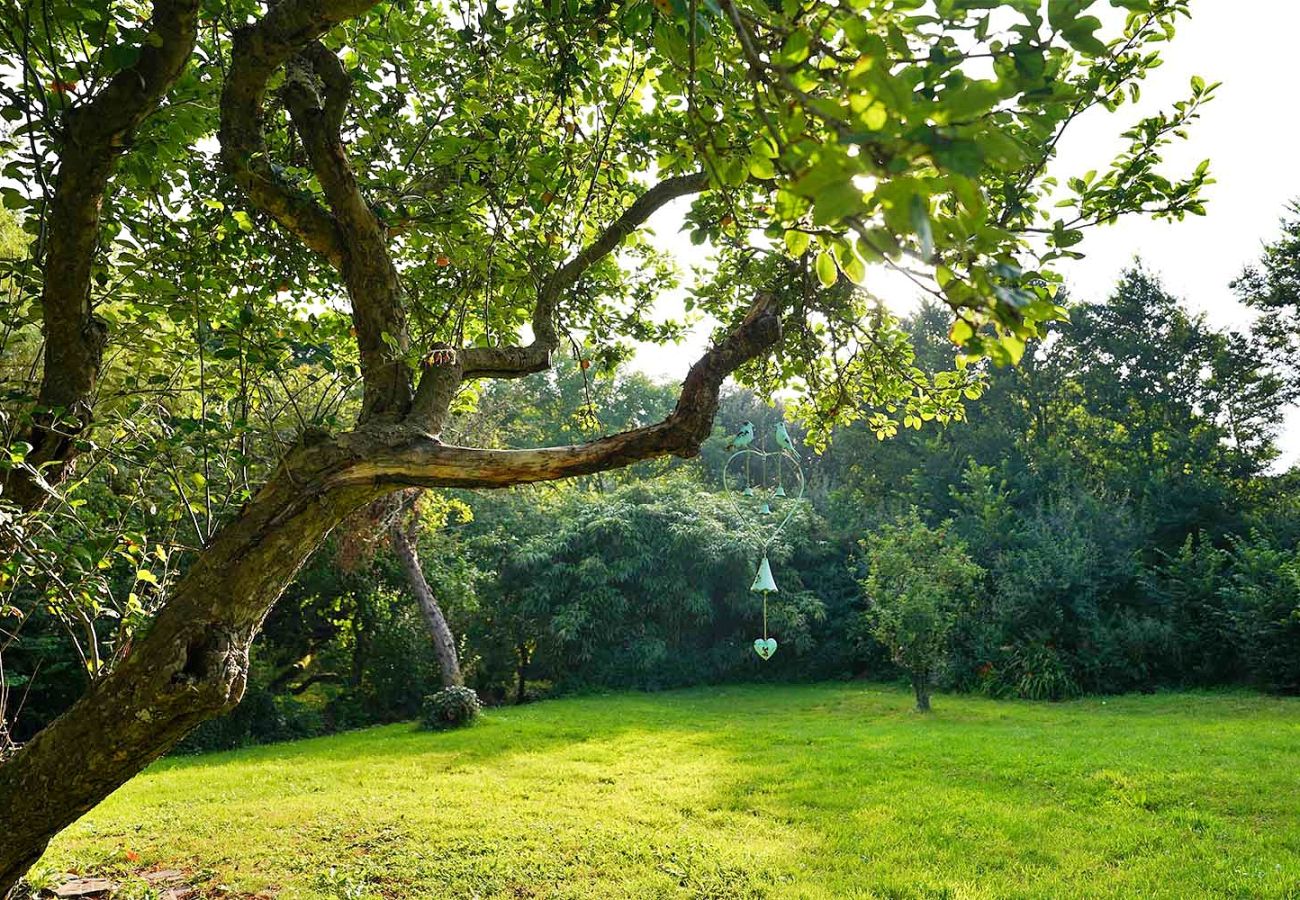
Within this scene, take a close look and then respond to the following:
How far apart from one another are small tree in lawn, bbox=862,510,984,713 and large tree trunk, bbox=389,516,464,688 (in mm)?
5713

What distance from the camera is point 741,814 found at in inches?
210

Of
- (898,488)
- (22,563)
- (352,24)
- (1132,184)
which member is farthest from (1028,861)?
(898,488)

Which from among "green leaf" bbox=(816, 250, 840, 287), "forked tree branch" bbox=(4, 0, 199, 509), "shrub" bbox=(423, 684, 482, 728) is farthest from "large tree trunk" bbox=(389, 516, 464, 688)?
"green leaf" bbox=(816, 250, 840, 287)

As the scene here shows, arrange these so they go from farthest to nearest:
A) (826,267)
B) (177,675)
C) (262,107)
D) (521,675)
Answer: (521,675)
(262,107)
(177,675)
(826,267)

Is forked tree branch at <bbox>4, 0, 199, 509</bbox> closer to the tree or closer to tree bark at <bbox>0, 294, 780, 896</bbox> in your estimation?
the tree

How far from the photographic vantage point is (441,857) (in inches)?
179

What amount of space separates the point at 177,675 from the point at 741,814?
165 inches

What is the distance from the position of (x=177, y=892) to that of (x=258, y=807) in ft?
6.05

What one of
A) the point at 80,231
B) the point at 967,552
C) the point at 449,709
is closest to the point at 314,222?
the point at 80,231

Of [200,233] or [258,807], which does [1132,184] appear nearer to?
[200,233]

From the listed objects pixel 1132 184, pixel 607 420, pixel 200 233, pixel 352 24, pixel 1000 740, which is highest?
pixel 607 420

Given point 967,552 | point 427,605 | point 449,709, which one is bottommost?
point 449,709

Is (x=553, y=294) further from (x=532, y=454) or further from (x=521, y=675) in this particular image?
(x=521, y=675)

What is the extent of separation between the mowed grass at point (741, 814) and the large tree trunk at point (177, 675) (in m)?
2.18
